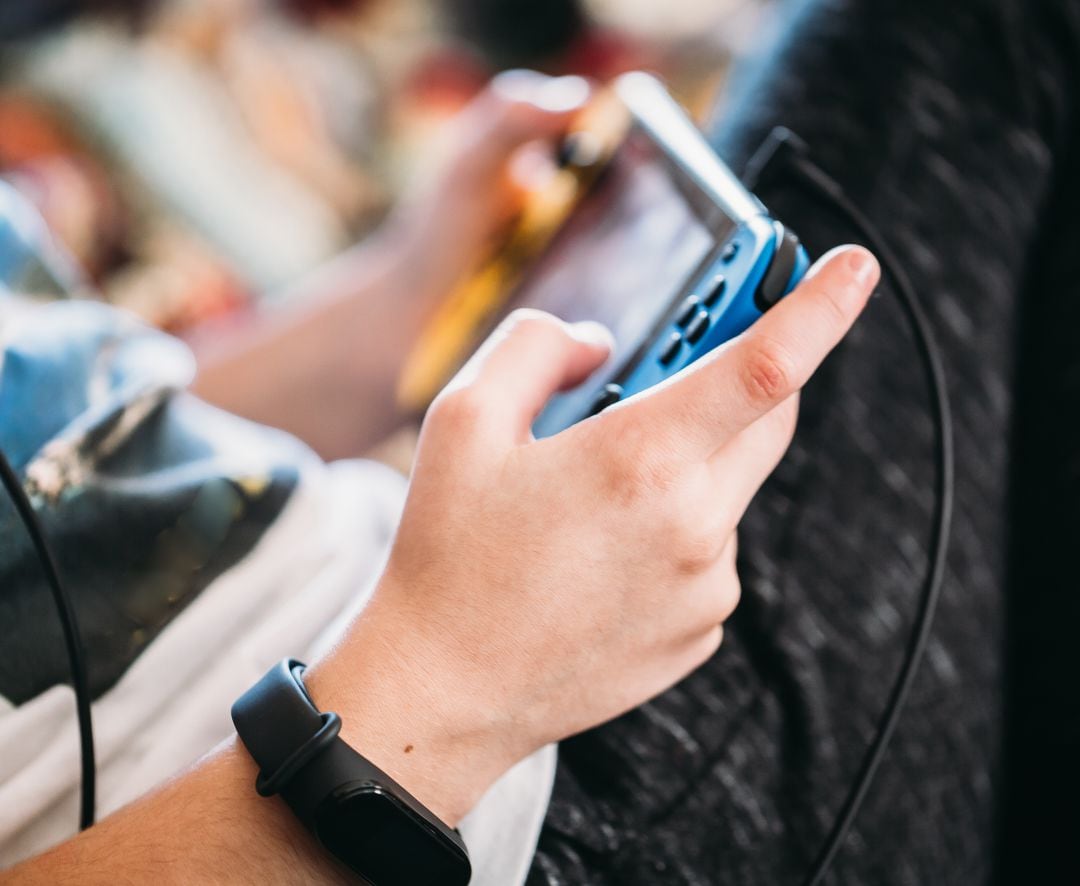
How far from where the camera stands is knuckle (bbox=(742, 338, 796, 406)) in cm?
31

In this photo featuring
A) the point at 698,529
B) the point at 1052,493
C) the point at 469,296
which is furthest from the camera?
the point at 469,296

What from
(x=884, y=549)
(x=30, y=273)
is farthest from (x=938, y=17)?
(x=30, y=273)

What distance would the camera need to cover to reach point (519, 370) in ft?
1.18

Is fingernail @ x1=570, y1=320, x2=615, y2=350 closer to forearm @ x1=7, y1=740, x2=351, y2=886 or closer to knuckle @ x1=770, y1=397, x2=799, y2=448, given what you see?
knuckle @ x1=770, y1=397, x2=799, y2=448

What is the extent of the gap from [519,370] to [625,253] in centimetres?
Answer: 19

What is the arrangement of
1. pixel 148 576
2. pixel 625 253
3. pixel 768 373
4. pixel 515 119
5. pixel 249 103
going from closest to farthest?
pixel 768 373
pixel 148 576
pixel 625 253
pixel 515 119
pixel 249 103

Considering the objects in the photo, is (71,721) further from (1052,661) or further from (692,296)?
(1052,661)

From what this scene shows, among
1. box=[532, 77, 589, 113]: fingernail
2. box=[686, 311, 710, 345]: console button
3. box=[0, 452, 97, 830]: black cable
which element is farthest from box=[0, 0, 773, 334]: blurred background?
box=[686, 311, 710, 345]: console button

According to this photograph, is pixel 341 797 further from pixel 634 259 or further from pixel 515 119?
pixel 515 119

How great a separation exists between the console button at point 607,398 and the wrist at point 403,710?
5.0 inches

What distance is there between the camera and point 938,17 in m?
0.53

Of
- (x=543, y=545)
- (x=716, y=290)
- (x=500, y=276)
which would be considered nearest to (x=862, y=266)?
(x=716, y=290)

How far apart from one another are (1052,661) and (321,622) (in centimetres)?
43

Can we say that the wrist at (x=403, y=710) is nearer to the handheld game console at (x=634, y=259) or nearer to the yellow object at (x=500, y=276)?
the handheld game console at (x=634, y=259)
